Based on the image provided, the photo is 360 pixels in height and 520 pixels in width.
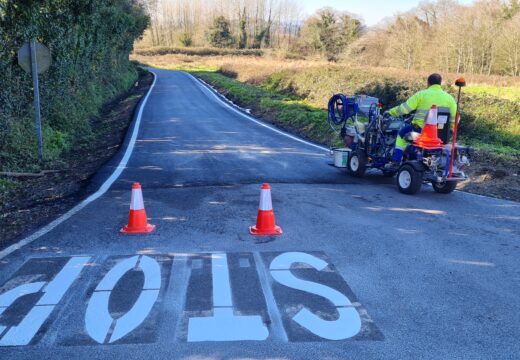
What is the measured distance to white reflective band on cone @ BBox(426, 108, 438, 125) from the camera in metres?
7.95

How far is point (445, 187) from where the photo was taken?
848 cm

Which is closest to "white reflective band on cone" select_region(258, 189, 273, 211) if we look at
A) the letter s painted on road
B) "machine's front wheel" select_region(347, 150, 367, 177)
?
the letter s painted on road

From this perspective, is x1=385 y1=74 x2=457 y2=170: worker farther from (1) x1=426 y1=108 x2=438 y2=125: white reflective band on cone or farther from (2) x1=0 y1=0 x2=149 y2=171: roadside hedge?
(2) x1=0 y1=0 x2=149 y2=171: roadside hedge

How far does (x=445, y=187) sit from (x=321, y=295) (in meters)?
4.95

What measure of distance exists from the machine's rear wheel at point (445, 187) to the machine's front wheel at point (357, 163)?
1588 mm

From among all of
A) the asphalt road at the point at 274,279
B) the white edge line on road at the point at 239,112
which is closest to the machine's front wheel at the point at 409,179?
the asphalt road at the point at 274,279

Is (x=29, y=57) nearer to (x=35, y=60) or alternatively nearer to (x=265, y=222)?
(x=35, y=60)

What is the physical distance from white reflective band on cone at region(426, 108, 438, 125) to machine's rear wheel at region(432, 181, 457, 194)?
1.17 m

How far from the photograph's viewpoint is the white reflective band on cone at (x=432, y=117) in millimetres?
7953

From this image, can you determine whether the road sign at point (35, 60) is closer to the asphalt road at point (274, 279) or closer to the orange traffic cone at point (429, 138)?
the asphalt road at point (274, 279)

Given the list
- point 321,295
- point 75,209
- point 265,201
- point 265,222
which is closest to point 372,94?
point 265,201

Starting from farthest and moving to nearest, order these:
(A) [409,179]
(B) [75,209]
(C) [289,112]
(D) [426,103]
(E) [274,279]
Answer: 1. (C) [289,112]
2. (A) [409,179]
3. (D) [426,103]
4. (B) [75,209]
5. (E) [274,279]

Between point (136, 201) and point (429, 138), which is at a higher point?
point (429, 138)

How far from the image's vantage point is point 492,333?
3.89 metres
